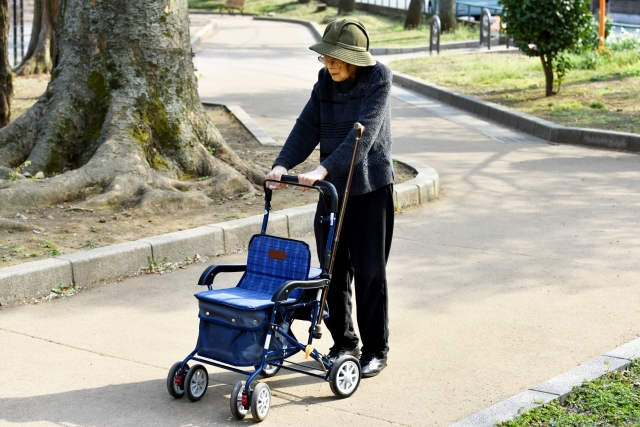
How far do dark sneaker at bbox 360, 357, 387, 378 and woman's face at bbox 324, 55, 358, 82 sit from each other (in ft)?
4.72

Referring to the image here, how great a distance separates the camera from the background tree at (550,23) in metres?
14.1

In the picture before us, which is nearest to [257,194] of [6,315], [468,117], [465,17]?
[6,315]

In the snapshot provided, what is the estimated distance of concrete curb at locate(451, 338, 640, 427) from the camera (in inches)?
161

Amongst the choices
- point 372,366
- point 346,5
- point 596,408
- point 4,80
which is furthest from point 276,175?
point 346,5

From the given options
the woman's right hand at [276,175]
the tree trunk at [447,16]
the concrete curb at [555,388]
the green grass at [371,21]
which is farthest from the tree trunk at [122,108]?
the tree trunk at [447,16]

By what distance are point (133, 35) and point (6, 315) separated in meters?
3.62

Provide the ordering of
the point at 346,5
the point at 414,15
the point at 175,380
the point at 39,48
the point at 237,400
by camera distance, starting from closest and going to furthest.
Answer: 1. the point at 237,400
2. the point at 175,380
3. the point at 39,48
4. the point at 414,15
5. the point at 346,5

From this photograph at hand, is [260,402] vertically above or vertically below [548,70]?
below

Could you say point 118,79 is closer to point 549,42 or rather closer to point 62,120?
point 62,120

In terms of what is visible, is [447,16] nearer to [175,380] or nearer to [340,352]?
[340,352]

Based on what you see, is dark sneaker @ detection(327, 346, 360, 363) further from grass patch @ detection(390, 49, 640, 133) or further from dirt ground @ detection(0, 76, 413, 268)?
grass patch @ detection(390, 49, 640, 133)

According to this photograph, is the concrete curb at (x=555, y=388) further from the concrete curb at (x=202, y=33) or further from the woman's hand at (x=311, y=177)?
the concrete curb at (x=202, y=33)

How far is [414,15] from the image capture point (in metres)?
31.9

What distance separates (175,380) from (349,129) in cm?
149
